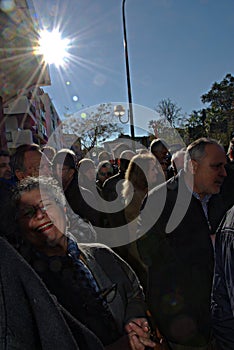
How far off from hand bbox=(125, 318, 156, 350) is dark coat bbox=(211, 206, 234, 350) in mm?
464

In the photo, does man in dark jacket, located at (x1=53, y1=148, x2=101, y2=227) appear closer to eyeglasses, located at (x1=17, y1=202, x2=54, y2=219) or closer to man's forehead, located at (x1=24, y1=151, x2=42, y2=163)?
man's forehead, located at (x1=24, y1=151, x2=42, y2=163)

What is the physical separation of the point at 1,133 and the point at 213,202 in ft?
47.3

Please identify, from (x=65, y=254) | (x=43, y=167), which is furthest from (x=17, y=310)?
(x=43, y=167)

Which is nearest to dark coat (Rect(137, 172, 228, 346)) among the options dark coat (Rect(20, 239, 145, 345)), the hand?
dark coat (Rect(20, 239, 145, 345))

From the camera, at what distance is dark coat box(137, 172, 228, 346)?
240 centimetres

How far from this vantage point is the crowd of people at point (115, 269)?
92cm

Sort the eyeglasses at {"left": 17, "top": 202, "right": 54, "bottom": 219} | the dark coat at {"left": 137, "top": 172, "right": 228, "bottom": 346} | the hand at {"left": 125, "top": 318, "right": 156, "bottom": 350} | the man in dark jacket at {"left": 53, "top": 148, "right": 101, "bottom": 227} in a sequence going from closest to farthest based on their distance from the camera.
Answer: the hand at {"left": 125, "top": 318, "right": 156, "bottom": 350}
the eyeglasses at {"left": 17, "top": 202, "right": 54, "bottom": 219}
the dark coat at {"left": 137, "top": 172, "right": 228, "bottom": 346}
the man in dark jacket at {"left": 53, "top": 148, "right": 101, "bottom": 227}

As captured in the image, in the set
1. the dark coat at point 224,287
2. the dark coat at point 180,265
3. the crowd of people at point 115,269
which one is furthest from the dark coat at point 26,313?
the dark coat at point 180,265

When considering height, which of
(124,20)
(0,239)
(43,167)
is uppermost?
(124,20)

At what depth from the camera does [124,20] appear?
497 inches

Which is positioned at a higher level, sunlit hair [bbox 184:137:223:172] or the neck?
sunlit hair [bbox 184:137:223:172]

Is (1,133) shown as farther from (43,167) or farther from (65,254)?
(65,254)

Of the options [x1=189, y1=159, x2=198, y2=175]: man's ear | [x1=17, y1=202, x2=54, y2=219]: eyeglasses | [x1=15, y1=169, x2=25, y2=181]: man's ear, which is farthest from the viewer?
[x1=15, y1=169, x2=25, y2=181]: man's ear

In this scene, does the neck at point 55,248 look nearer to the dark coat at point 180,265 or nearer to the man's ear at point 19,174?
the dark coat at point 180,265
